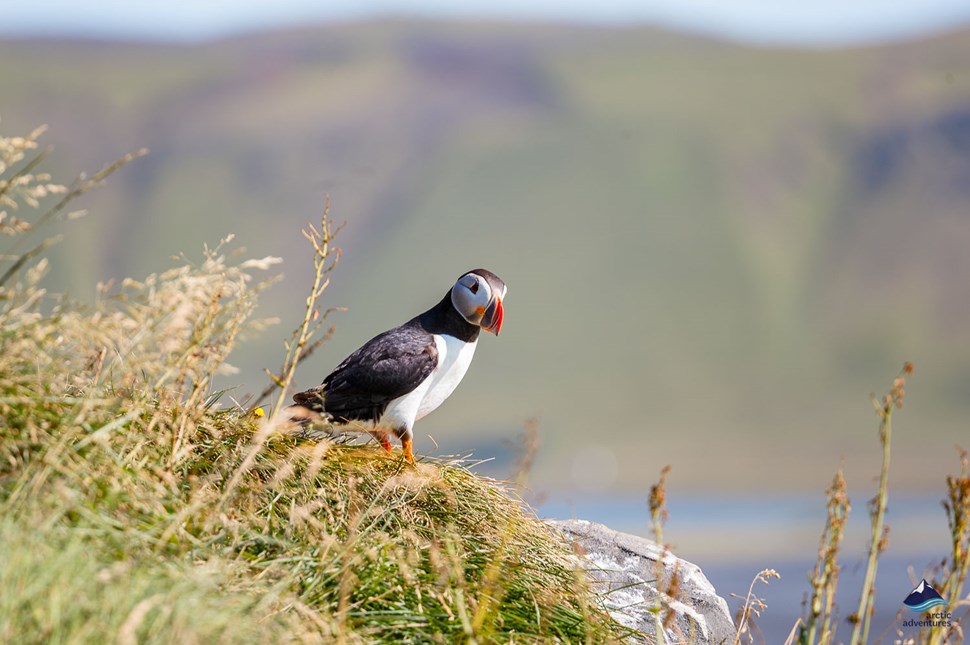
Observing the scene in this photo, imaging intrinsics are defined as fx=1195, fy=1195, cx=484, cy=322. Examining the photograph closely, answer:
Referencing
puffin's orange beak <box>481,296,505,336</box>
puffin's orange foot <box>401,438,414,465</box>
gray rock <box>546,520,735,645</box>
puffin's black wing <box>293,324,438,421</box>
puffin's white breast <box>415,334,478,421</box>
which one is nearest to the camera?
gray rock <box>546,520,735,645</box>

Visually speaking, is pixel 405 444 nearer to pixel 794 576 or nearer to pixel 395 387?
pixel 395 387

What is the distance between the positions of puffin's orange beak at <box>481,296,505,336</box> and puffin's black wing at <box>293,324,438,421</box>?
41 centimetres

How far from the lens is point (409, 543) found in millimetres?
5070

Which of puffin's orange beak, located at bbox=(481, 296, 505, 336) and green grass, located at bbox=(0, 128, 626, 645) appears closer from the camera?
green grass, located at bbox=(0, 128, 626, 645)

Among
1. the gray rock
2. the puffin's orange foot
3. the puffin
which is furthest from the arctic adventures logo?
the puffin

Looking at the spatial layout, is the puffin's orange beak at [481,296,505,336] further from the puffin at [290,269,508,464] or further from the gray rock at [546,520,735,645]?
the gray rock at [546,520,735,645]

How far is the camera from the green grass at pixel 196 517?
351 centimetres

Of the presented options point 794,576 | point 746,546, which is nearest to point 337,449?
point 794,576

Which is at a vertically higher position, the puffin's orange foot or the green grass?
the puffin's orange foot

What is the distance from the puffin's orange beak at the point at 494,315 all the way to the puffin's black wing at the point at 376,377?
A: 0.41m

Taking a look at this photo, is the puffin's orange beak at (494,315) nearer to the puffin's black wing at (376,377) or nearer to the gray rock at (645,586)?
the puffin's black wing at (376,377)

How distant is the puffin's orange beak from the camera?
303 inches

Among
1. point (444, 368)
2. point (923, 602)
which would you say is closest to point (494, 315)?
point (444, 368)

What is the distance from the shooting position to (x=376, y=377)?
24.7ft
